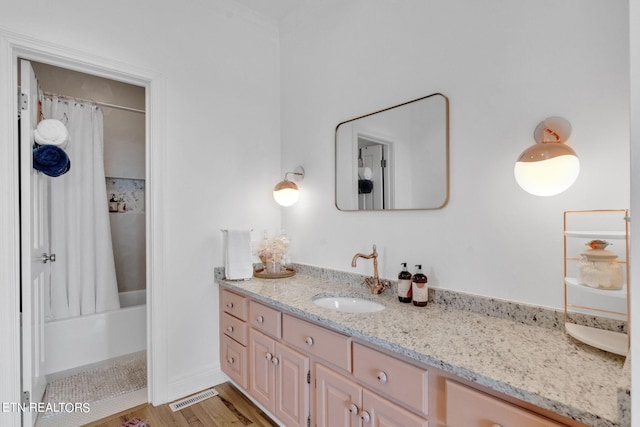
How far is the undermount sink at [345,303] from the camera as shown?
1.83 metres

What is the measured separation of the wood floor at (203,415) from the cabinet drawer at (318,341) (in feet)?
2.30

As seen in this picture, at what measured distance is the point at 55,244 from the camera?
276 centimetres

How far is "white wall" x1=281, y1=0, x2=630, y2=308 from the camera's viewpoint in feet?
3.92

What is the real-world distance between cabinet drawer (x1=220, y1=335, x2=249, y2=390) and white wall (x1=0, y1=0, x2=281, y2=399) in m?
0.10

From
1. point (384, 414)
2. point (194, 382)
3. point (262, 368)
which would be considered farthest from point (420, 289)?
point (194, 382)

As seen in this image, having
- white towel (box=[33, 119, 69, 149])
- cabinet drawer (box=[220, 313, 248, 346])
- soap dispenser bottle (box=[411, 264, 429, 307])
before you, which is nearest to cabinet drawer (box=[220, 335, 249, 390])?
cabinet drawer (box=[220, 313, 248, 346])

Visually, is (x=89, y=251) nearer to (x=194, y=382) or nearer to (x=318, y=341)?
(x=194, y=382)

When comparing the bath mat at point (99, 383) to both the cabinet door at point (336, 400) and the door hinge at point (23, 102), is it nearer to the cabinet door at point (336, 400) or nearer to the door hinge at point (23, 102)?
the cabinet door at point (336, 400)

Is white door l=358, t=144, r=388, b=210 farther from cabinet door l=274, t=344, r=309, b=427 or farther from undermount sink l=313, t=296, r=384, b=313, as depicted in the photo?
cabinet door l=274, t=344, r=309, b=427

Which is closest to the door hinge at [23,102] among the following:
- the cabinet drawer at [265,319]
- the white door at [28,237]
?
the white door at [28,237]

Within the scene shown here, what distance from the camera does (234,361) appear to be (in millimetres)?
2188

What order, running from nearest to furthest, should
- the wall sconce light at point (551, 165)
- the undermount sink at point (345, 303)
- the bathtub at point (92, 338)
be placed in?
1. the wall sconce light at point (551, 165)
2. the undermount sink at point (345, 303)
3. the bathtub at point (92, 338)

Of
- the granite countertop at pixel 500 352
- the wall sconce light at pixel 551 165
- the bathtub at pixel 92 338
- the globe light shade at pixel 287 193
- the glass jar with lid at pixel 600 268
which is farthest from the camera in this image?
the bathtub at pixel 92 338

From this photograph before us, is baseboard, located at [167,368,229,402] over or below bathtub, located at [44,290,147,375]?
below
